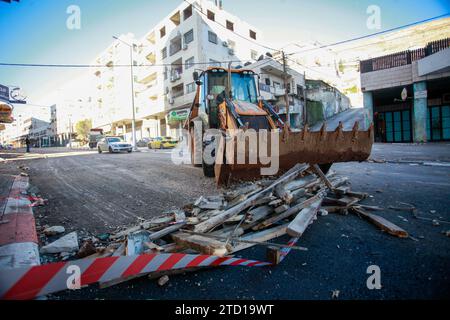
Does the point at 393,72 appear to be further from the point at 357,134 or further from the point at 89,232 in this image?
the point at 89,232

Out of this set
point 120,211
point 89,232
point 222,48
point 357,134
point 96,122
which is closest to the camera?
point 89,232

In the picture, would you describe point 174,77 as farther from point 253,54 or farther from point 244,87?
point 244,87

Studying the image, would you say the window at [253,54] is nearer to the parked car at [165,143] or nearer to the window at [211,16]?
the window at [211,16]

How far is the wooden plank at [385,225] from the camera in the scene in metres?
2.77

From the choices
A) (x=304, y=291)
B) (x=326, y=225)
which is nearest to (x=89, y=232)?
(x=304, y=291)

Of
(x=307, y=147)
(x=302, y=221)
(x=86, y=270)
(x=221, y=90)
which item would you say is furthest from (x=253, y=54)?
(x=86, y=270)

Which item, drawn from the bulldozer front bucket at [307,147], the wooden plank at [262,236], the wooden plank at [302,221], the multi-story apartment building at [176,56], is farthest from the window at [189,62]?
the wooden plank at [262,236]

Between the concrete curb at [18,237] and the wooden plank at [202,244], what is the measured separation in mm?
1499

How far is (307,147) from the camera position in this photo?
4426 mm

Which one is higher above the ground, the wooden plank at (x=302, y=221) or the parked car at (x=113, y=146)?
the parked car at (x=113, y=146)

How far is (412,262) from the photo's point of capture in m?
2.23

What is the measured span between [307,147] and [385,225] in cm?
188

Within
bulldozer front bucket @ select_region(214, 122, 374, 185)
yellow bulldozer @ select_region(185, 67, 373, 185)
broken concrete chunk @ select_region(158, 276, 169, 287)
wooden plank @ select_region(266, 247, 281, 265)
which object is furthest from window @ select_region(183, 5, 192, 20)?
broken concrete chunk @ select_region(158, 276, 169, 287)
